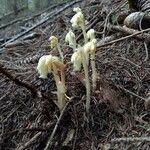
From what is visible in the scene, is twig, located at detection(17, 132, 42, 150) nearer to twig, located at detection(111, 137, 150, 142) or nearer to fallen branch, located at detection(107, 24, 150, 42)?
twig, located at detection(111, 137, 150, 142)

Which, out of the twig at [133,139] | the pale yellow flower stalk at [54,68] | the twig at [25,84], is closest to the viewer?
the twig at [133,139]

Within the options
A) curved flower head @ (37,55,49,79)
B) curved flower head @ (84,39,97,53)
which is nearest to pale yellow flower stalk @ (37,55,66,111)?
curved flower head @ (37,55,49,79)

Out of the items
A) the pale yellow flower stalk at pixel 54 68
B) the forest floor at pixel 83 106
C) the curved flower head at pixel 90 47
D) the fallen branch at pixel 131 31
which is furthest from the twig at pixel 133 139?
the fallen branch at pixel 131 31

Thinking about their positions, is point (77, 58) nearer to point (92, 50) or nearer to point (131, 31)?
point (92, 50)

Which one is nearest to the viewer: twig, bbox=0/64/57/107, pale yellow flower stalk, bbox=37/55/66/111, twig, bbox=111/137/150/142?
twig, bbox=111/137/150/142

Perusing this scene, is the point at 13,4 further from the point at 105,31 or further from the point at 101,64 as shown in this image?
the point at 101,64

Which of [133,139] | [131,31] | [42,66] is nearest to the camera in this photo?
[133,139]

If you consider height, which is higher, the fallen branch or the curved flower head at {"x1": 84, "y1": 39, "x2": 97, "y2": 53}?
the curved flower head at {"x1": 84, "y1": 39, "x2": 97, "y2": 53}

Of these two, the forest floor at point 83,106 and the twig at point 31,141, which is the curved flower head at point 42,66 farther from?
the twig at point 31,141

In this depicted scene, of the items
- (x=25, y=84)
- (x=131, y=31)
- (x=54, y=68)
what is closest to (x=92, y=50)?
(x=54, y=68)
